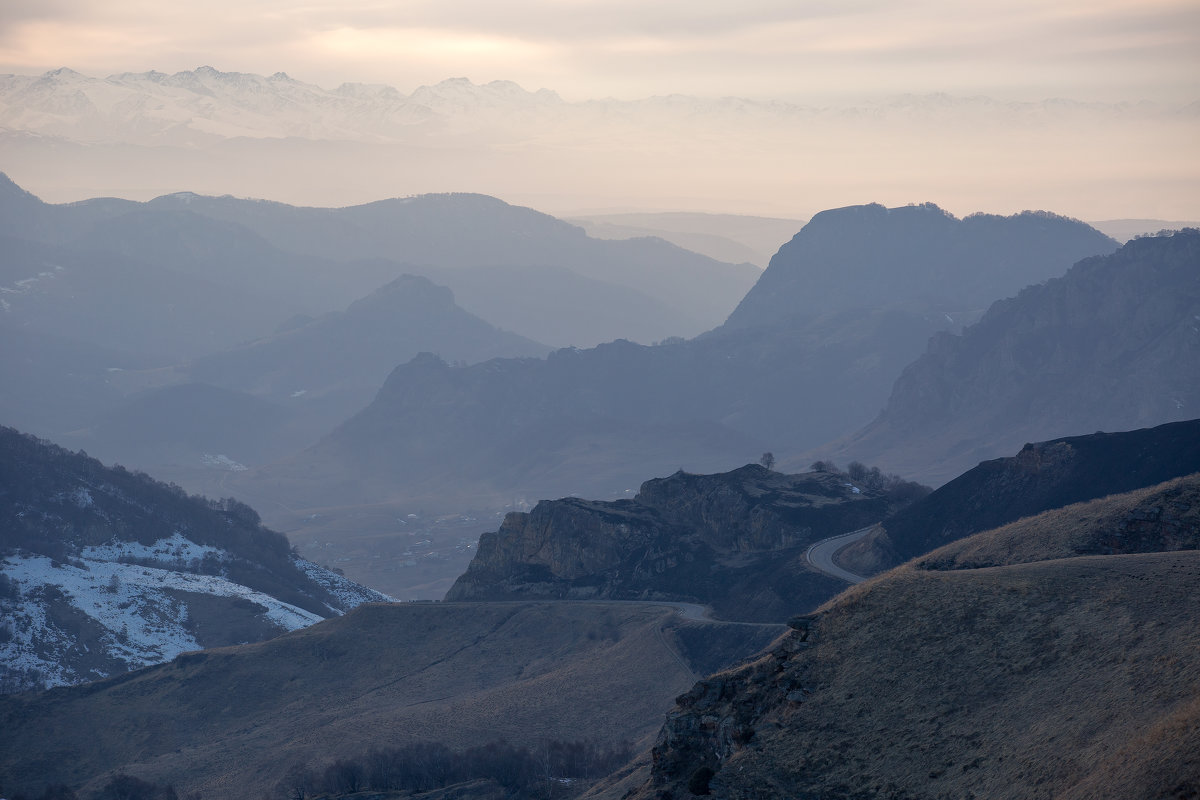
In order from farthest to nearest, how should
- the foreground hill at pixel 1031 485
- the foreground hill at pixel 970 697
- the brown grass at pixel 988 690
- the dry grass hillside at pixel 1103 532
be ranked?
1. the foreground hill at pixel 1031 485
2. the dry grass hillside at pixel 1103 532
3. the brown grass at pixel 988 690
4. the foreground hill at pixel 970 697

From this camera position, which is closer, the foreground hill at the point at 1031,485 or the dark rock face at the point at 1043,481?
the foreground hill at the point at 1031,485

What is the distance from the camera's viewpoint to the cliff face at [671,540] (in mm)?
174000

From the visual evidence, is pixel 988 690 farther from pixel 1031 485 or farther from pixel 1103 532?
pixel 1031 485

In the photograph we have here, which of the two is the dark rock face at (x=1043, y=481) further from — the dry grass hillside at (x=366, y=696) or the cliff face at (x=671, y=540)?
the dry grass hillside at (x=366, y=696)

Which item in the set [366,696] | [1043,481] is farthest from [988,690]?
[1043,481]

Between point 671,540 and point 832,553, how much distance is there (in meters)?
24.1

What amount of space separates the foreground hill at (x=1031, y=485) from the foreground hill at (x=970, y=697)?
72.2 metres

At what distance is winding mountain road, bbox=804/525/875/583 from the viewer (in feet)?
506

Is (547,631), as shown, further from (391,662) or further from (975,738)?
(975,738)

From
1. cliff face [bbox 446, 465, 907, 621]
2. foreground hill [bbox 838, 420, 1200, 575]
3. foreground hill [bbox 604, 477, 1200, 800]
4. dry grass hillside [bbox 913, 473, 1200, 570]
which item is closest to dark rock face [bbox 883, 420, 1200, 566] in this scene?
foreground hill [bbox 838, 420, 1200, 575]

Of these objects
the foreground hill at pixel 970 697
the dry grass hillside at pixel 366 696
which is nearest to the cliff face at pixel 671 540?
the dry grass hillside at pixel 366 696

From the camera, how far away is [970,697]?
2810 inches

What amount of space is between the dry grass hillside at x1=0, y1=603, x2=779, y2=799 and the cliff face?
33.8 ft

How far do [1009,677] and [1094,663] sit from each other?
4.61 m
